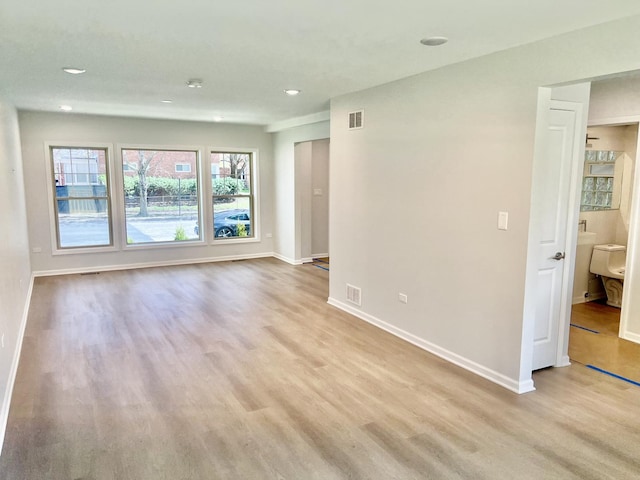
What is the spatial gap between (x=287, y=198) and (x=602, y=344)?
5423 millimetres

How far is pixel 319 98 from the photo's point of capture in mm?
5227

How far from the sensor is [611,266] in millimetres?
5168

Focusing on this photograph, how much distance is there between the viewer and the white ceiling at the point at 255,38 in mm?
2383

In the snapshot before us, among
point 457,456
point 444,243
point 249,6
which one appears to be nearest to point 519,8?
point 249,6

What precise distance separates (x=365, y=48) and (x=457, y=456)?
8.78ft

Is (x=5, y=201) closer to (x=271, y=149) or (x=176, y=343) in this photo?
(x=176, y=343)

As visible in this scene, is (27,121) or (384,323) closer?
(384,323)

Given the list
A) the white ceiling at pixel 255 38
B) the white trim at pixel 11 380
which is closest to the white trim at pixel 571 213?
the white ceiling at pixel 255 38

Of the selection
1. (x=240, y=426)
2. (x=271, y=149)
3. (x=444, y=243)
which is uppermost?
(x=271, y=149)

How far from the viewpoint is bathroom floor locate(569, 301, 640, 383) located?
368cm

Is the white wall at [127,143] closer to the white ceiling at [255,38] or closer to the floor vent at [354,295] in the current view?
the white ceiling at [255,38]

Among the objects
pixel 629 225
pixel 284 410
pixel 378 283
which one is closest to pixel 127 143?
pixel 378 283

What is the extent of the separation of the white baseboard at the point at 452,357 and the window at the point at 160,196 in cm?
421

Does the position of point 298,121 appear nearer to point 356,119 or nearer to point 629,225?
point 356,119
